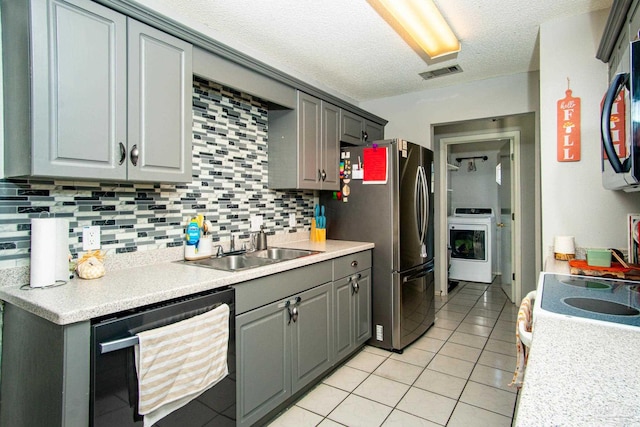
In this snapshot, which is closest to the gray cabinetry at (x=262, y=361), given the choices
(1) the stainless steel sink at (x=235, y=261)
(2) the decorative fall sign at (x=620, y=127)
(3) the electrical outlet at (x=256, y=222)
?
(1) the stainless steel sink at (x=235, y=261)

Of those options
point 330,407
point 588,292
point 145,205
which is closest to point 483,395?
point 330,407

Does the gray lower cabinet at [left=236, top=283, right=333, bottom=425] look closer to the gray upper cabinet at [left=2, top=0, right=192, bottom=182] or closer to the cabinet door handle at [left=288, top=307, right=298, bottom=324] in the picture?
the cabinet door handle at [left=288, top=307, right=298, bottom=324]

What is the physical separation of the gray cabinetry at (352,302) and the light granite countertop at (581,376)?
1.65m

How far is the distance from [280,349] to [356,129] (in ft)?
7.30

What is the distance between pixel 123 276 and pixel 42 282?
0.31 metres

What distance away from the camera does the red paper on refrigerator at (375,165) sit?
282 centimetres

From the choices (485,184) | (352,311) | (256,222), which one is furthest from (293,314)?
(485,184)

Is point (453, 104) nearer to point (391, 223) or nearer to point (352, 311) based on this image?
point (391, 223)

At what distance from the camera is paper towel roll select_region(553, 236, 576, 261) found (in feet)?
7.01

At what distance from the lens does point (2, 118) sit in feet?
4.71

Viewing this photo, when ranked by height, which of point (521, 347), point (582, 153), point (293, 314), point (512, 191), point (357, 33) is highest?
point (357, 33)

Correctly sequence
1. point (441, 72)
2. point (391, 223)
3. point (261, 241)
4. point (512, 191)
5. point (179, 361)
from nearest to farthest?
point (179, 361) < point (261, 241) < point (391, 223) < point (441, 72) < point (512, 191)

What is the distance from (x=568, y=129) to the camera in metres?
2.22

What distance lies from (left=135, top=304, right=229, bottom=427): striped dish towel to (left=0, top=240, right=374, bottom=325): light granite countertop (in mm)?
131
